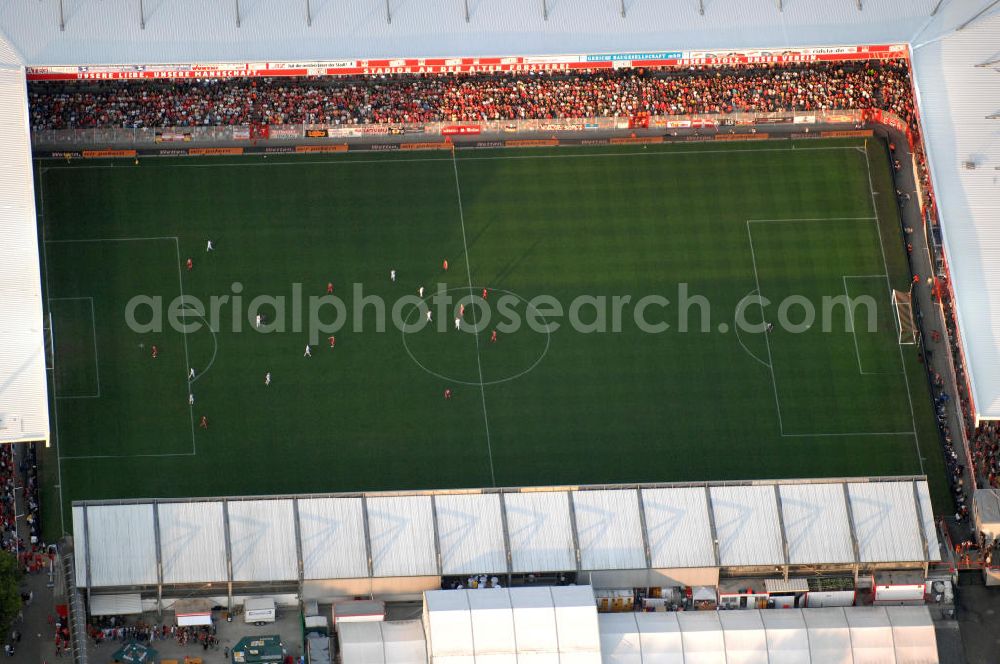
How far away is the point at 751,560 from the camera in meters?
113

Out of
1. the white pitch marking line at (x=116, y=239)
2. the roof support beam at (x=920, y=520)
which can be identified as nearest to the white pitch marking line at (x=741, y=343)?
the roof support beam at (x=920, y=520)

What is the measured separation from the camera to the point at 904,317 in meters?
125

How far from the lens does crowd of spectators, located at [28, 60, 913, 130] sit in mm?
127000

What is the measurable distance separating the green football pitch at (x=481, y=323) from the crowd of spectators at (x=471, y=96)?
283 cm

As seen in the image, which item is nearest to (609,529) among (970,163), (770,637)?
(770,637)

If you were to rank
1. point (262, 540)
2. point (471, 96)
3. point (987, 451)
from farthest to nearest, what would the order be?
point (471, 96)
point (987, 451)
point (262, 540)

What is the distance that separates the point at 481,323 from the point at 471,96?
15792mm

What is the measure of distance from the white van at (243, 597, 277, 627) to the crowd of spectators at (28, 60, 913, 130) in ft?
107

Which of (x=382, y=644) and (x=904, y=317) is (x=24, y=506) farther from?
(x=904, y=317)

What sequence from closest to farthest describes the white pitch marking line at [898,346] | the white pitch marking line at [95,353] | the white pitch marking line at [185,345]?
the white pitch marking line at [185,345], the white pitch marking line at [95,353], the white pitch marking line at [898,346]

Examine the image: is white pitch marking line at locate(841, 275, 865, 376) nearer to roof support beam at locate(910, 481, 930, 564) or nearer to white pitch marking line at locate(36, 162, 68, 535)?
roof support beam at locate(910, 481, 930, 564)

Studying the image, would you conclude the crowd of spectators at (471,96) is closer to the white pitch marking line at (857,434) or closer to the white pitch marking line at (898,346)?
the white pitch marking line at (898,346)

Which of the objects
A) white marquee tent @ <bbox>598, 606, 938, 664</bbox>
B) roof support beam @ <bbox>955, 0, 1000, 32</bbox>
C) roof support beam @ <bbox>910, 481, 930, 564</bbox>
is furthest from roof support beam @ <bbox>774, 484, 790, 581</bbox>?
roof support beam @ <bbox>955, 0, 1000, 32</bbox>

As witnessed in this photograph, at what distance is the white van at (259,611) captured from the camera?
11056 cm
